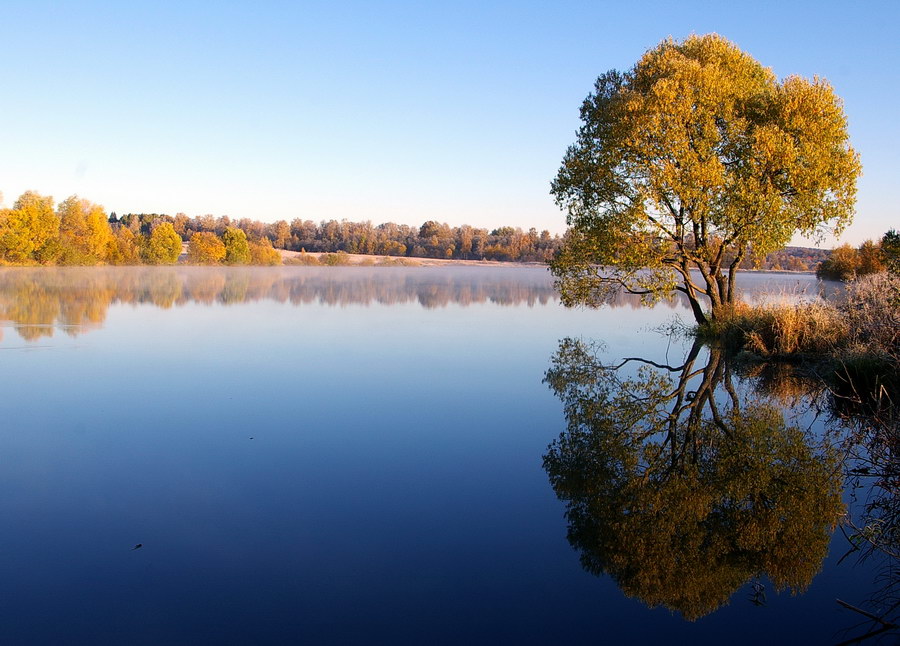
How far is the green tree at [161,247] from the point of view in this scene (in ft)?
219

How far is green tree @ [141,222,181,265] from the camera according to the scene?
219 ft

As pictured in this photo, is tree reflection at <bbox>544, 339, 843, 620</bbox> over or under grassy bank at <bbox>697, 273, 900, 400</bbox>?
under

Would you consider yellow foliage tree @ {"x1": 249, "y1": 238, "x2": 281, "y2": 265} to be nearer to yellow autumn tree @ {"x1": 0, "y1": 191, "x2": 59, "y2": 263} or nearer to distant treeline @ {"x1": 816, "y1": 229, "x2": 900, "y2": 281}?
yellow autumn tree @ {"x1": 0, "y1": 191, "x2": 59, "y2": 263}

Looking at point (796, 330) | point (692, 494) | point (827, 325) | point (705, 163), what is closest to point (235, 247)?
point (705, 163)

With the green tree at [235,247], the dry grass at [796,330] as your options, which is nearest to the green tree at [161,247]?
the green tree at [235,247]

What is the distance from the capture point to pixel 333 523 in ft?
16.6

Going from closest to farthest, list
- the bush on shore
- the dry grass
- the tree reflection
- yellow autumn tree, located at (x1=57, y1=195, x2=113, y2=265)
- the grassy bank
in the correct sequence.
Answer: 1. the tree reflection
2. the grassy bank
3. the bush on shore
4. the dry grass
5. yellow autumn tree, located at (x1=57, y1=195, x2=113, y2=265)

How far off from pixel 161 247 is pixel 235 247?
9.73 meters

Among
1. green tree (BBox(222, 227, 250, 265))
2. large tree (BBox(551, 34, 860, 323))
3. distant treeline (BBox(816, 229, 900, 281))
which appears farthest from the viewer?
green tree (BBox(222, 227, 250, 265))

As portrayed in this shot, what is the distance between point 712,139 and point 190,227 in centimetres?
10617

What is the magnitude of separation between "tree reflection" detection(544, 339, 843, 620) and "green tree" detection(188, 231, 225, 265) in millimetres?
71674

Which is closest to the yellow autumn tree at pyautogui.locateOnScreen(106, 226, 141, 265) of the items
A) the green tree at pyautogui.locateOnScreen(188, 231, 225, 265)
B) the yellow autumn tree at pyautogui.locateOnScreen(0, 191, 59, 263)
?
the yellow autumn tree at pyautogui.locateOnScreen(0, 191, 59, 263)

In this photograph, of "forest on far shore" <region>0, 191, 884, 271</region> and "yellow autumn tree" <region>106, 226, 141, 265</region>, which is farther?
"yellow autumn tree" <region>106, 226, 141, 265</region>

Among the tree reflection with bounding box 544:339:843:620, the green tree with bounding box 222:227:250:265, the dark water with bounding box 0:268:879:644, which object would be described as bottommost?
the dark water with bounding box 0:268:879:644
